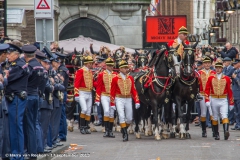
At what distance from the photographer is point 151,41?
4294 centimetres

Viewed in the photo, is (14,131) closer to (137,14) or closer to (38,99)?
(38,99)

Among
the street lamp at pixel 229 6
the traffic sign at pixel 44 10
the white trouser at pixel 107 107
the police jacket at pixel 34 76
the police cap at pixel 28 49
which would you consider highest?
the street lamp at pixel 229 6

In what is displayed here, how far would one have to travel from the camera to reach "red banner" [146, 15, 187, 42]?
138ft

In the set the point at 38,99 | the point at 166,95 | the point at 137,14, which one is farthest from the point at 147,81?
the point at 137,14

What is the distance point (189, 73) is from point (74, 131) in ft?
17.4

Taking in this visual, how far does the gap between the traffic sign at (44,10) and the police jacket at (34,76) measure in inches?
170

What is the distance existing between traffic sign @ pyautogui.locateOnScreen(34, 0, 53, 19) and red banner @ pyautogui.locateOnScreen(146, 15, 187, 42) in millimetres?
22885

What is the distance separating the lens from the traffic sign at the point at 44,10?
758 inches

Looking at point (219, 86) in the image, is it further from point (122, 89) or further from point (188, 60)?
point (122, 89)

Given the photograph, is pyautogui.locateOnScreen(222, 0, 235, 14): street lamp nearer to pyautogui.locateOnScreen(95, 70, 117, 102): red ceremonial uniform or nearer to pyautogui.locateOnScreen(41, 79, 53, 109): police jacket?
pyautogui.locateOnScreen(95, 70, 117, 102): red ceremonial uniform

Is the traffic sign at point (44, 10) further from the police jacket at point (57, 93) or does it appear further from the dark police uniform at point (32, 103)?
the dark police uniform at point (32, 103)

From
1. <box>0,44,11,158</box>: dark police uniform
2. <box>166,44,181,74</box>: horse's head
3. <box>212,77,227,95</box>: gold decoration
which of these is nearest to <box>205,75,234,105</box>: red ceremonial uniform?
<box>212,77,227,95</box>: gold decoration

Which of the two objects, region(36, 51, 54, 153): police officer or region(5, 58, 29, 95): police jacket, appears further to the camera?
region(36, 51, 54, 153): police officer

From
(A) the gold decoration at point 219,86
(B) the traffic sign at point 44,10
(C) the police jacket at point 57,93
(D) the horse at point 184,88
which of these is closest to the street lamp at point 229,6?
(D) the horse at point 184,88
